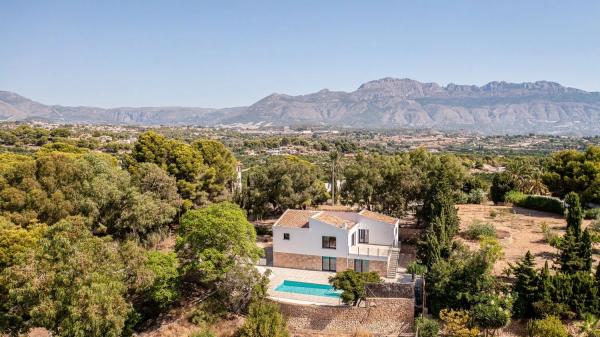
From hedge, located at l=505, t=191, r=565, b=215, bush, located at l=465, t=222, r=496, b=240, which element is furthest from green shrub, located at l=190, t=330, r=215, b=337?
hedge, located at l=505, t=191, r=565, b=215

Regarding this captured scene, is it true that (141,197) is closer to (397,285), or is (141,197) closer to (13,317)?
(13,317)

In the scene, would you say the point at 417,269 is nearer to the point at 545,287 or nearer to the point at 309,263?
the point at 545,287

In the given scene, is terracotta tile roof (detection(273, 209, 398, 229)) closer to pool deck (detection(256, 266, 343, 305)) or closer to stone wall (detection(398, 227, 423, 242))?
pool deck (detection(256, 266, 343, 305))

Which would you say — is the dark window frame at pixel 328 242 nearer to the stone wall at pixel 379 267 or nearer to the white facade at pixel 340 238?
the white facade at pixel 340 238

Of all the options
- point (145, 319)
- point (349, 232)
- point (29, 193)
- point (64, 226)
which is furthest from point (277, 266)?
point (29, 193)

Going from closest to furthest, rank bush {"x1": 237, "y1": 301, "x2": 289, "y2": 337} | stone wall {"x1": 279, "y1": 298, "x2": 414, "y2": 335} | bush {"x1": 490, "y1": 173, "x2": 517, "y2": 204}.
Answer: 1. bush {"x1": 237, "y1": 301, "x2": 289, "y2": 337}
2. stone wall {"x1": 279, "y1": 298, "x2": 414, "y2": 335}
3. bush {"x1": 490, "y1": 173, "x2": 517, "y2": 204}
